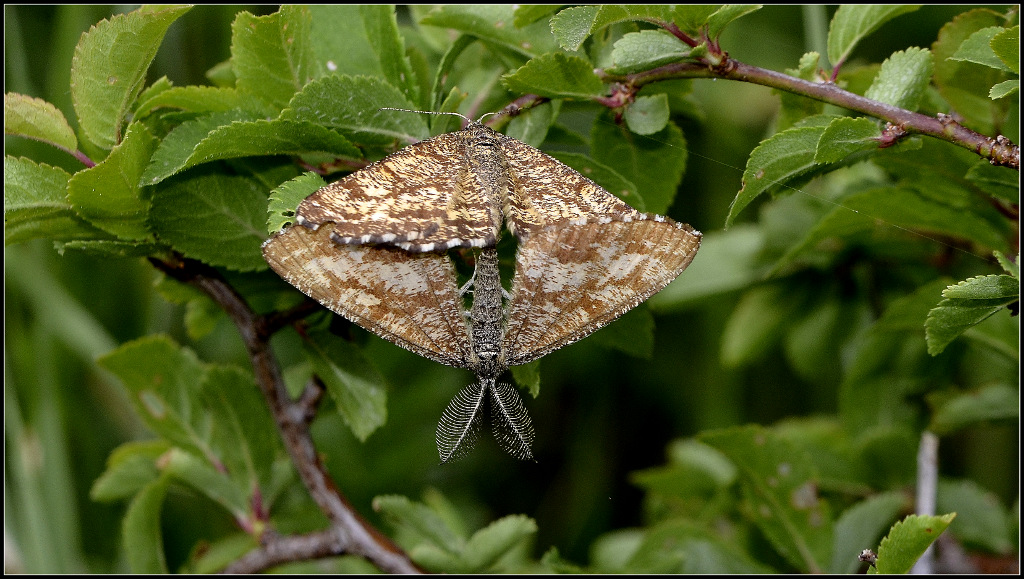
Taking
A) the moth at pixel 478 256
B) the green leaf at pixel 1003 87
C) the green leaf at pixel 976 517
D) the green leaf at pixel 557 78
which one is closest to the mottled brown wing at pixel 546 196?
the moth at pixel 478 256

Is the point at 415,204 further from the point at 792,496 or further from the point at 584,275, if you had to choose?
the point at 792,496

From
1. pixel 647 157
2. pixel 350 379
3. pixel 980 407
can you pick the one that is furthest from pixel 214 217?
pixel 980 407

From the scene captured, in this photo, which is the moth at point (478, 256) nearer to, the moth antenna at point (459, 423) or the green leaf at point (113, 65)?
the moth antenna at point (459, 423)

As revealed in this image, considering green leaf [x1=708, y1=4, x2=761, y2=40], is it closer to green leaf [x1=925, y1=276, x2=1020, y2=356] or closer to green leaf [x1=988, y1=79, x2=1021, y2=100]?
green leaf [x1=988, y1=79, x2=1021, y2=100]

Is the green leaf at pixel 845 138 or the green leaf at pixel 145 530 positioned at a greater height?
the green leaf at pixel 845 138

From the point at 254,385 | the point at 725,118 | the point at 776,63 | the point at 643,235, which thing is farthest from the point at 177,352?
the point at 776,63

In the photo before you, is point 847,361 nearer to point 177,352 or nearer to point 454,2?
point 454,2

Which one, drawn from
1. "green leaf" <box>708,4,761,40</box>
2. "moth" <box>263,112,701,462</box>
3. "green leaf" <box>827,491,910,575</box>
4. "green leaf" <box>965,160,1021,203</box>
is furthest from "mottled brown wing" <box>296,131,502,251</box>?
"green leaf" <box>827,491,910,575</box>
